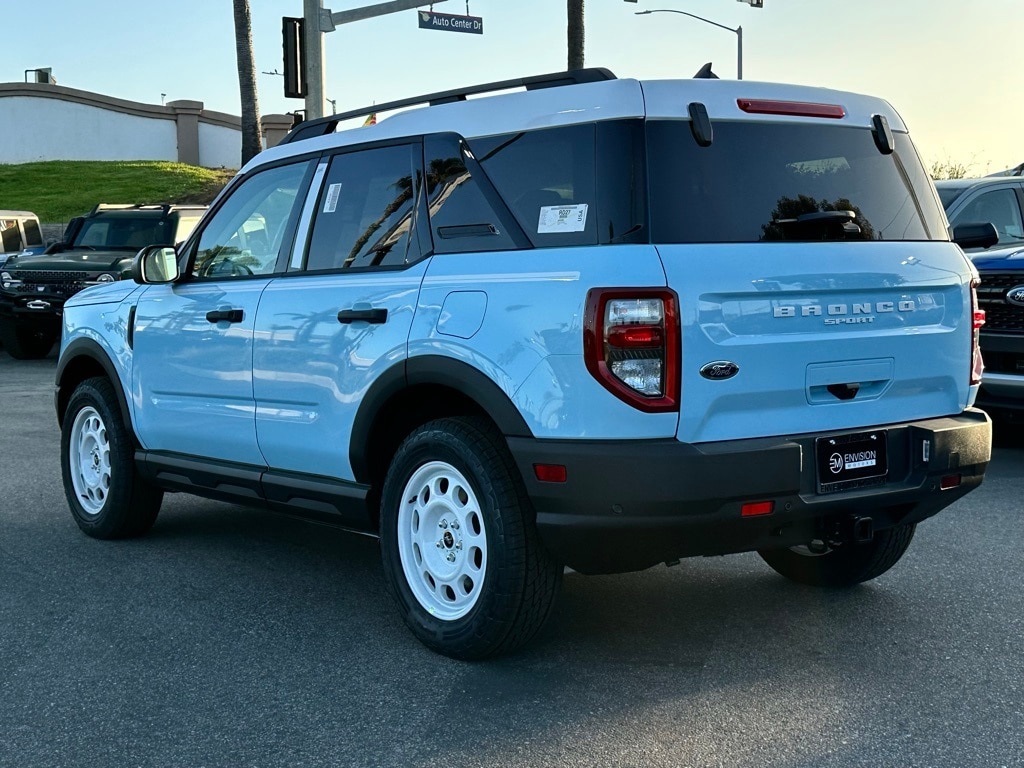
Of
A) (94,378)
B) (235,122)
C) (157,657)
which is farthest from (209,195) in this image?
(157,657)

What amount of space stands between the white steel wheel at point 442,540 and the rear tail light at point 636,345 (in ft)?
2.65

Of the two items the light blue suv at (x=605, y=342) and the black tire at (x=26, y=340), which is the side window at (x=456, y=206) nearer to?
the light blue suv at (x=605, y=342)

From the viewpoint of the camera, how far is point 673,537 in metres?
4.30

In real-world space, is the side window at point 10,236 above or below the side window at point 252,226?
below

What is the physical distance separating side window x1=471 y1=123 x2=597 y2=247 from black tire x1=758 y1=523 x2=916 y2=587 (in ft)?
6.15

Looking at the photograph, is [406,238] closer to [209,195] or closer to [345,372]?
[345,372]

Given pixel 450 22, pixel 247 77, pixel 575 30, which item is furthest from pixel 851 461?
pixel 247 77

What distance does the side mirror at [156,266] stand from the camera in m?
6.40

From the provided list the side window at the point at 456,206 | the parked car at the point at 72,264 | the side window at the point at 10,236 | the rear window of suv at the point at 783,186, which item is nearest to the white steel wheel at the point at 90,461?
the side window at the point at 456,206

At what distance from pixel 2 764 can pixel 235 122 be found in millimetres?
48531

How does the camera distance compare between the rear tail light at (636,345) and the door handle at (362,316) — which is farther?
the door handle at (362,316)

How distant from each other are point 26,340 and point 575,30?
13758 mm

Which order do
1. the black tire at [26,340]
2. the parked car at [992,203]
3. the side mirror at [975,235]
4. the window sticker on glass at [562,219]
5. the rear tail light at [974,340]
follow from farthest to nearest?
the black tire at [26,340] < the parked car at [992,203] < the side mirror at [975,235] < the rear tail light at [974,340] < the window sticker on glass at [562,219]

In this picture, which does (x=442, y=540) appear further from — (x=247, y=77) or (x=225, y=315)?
(x=247, y=77)
